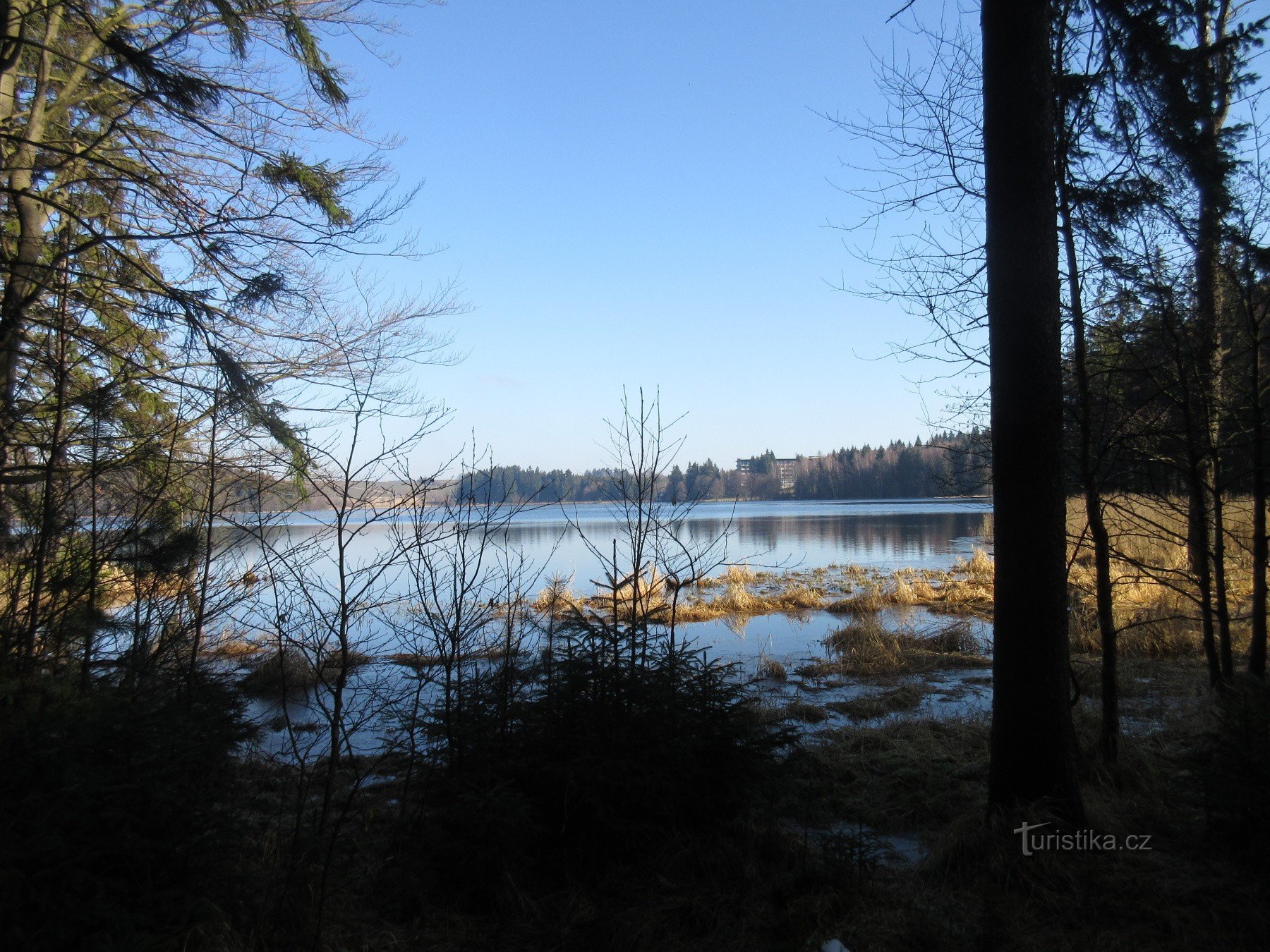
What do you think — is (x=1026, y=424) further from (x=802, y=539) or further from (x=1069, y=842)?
(x=802, y=539)

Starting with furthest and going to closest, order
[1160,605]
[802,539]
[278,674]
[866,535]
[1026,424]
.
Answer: [866,535], [802,539], [1160,605], [278,674], [1026,424]

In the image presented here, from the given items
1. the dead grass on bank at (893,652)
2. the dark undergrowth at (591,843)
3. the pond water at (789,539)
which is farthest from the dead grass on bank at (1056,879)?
the dead grass on bank at (893,652)

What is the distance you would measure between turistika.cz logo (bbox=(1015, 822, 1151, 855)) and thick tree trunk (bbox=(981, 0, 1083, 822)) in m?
0.11

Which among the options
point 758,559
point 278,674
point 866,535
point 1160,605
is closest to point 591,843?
point 278,674

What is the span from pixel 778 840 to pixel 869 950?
111 cm

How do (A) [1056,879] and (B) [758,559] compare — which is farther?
(B) [758,559]

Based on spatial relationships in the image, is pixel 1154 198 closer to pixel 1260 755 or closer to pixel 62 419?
pixel 1260 755

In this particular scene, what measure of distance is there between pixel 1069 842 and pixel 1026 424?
2160mm

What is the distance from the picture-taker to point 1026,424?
4.03 metres

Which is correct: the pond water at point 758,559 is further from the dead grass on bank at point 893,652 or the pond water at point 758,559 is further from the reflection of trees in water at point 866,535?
the dead grass on bank at point 893,652

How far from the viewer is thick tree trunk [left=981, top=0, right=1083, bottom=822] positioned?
3.93m

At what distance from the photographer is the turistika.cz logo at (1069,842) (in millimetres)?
3717

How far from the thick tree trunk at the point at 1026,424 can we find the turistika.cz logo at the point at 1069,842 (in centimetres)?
11

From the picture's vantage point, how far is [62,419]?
5.00 meters
